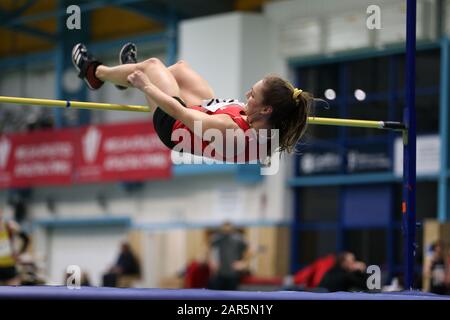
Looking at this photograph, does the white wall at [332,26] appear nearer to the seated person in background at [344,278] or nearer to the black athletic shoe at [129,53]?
the seated person in background at [344,278]

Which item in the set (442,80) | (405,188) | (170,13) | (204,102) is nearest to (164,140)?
(204,102)

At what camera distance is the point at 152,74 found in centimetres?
582

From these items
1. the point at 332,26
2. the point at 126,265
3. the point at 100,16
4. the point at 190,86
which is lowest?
the point at 126,265

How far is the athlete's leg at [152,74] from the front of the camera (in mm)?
5734

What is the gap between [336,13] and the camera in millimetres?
14789

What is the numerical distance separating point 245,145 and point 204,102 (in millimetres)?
474

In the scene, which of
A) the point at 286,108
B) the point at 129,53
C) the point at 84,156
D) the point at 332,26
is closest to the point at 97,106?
the point at 129,53

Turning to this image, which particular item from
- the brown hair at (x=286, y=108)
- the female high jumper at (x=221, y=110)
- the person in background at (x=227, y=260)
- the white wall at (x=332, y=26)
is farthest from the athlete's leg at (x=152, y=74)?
the person in background at (x=227, y=260)

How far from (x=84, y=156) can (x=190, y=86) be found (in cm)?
1259

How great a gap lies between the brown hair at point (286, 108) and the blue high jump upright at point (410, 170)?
1005 millimetres

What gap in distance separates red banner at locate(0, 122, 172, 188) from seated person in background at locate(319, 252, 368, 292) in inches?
279

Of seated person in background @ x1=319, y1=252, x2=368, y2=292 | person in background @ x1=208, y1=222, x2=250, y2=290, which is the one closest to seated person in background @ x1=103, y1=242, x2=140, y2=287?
person in background @ x1=208, y1=222, x2=250, y2=290

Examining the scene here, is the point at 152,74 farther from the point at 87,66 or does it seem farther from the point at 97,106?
the point at 87,66
